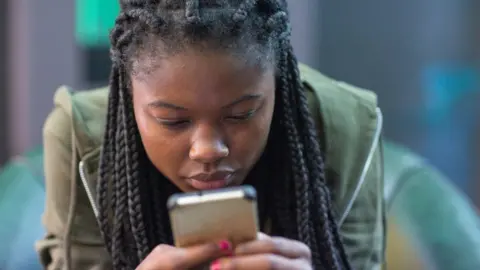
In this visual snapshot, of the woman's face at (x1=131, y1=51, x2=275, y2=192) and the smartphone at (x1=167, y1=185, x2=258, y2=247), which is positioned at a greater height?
the woman's face at (x1=131, y1=51, x2=275, y2=192)

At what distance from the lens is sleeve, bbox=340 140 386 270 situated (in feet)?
2.70

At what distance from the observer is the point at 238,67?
0.60 m

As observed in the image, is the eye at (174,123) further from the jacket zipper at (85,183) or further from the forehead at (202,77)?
the jacket zipper at (85,183)

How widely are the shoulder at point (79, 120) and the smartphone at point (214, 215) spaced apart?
265 mm

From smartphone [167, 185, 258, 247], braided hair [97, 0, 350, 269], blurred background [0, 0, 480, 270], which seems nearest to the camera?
smartphone [167, 185, 258, 247]

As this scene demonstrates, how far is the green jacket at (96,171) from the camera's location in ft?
2.64

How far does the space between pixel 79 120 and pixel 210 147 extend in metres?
0.26

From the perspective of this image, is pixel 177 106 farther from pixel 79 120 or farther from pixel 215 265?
pixel 79 120

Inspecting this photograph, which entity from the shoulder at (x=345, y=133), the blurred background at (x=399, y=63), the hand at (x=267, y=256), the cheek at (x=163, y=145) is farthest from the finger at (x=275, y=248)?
the blurred background at (x=399, y=63)

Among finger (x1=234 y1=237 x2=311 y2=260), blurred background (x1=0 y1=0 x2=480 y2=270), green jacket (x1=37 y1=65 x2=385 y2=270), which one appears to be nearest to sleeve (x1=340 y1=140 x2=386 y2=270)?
green jacket (x1=37 y1=65 x2=385 y2=270)

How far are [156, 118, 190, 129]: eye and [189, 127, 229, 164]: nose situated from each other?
2cm

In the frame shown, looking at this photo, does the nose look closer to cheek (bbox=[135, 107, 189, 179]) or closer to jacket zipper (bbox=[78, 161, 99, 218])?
cheek (bbox=[135, 107, 189, 179])

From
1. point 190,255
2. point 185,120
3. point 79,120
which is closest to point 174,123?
point 185,120

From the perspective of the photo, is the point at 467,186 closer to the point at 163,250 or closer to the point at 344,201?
the point at 344,201
